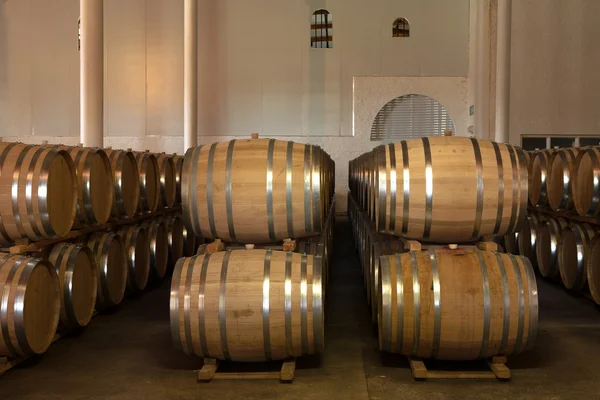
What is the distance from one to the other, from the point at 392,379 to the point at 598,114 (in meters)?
12.0

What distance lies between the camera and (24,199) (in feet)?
13.9

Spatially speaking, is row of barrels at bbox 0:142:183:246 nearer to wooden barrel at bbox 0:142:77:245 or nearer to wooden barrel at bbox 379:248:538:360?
wooden barrel at bbox 0:142:77:245

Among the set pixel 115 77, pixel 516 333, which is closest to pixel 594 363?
pixel 516 333

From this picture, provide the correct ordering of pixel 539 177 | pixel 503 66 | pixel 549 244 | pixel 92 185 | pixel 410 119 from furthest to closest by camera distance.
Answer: pixel 410 119 < pixel 503 66 < pixel 539 177 < pixel 549 244 < pixel 92 185

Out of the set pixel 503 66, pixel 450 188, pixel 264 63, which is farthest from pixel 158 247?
pixel 264 63

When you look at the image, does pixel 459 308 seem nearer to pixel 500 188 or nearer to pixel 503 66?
pixel 500 188

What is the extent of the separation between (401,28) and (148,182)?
998 centimetres

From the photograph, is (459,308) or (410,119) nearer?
(459,308)

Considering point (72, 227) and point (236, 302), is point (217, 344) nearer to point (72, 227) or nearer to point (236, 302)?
point (236, 302)

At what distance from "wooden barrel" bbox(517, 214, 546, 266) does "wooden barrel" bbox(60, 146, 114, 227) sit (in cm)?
545

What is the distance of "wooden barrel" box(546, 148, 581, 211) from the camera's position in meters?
6.26

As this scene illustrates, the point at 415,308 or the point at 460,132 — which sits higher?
the point at 460,132

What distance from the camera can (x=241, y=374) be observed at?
12.5ft

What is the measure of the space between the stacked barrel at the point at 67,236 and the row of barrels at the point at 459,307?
8.64 feet
